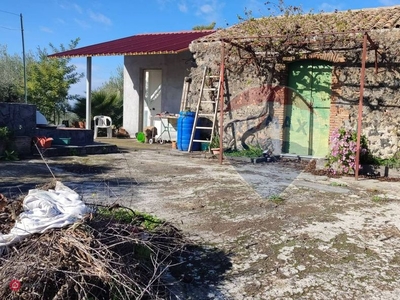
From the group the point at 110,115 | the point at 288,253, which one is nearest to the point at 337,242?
the point at 288,253

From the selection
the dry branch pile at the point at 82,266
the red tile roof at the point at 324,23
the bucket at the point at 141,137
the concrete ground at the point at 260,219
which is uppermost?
the red tile roof at the point at 324,23

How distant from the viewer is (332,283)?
3102 mm

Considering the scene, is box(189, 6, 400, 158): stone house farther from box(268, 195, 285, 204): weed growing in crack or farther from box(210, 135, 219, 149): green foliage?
box(268, 195, 285, 204): weed growing in crack

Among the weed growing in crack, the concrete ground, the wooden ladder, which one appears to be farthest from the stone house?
the weed growing in crack

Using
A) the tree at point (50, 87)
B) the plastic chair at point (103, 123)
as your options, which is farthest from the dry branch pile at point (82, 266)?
the tree at point (50, 87)

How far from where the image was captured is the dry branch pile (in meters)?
2.44

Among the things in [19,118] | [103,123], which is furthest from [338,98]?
[103,123]

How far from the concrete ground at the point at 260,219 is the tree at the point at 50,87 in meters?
8.87

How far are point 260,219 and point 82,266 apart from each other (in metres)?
2.57

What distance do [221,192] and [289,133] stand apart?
4.76m

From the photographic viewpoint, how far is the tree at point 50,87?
55.6ft

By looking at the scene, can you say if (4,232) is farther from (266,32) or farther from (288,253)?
(266,32)

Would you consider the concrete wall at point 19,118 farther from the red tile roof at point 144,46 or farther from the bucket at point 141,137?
the bucket at point 141,137

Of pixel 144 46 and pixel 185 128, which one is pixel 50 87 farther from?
pixel 185 128
